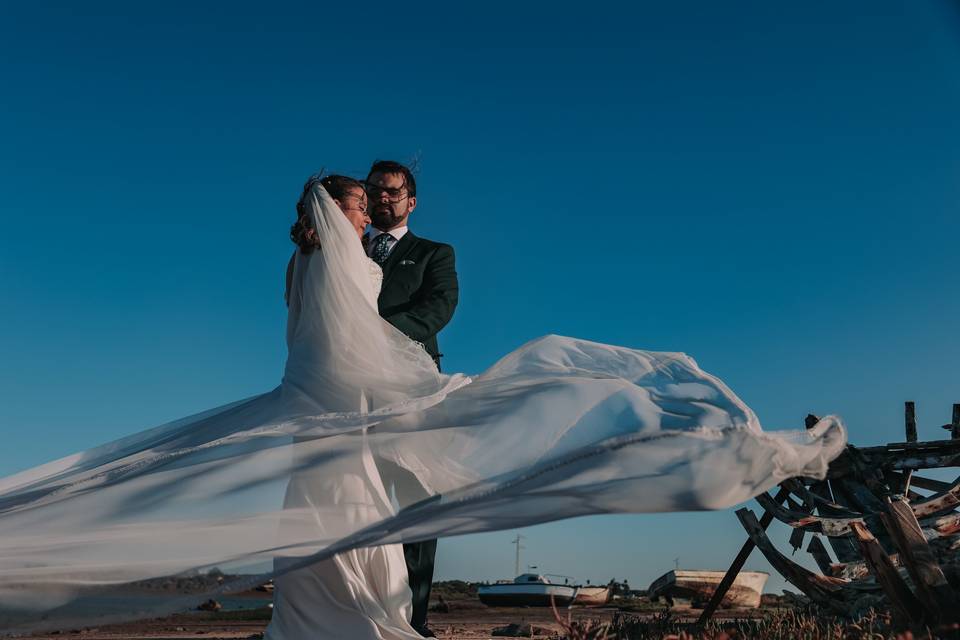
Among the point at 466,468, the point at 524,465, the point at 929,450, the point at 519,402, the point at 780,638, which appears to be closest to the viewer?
the point at 524,465

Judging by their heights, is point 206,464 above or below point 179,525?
above

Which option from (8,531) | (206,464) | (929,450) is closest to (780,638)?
(206,464)

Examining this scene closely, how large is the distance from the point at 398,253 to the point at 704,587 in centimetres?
1256

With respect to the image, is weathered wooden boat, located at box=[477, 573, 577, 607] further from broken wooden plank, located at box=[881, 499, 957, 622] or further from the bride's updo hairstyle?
the bride's updo hairstyle

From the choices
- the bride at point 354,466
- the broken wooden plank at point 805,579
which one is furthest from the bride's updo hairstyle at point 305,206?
the broken wooden plank at point 805,579

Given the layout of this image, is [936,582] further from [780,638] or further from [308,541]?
[308,541]

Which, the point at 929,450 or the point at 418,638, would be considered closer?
the point at 418,638

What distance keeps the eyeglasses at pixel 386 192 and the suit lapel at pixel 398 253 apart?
30 centimetres

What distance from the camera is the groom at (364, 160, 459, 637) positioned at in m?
6.05

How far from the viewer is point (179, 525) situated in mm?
4391

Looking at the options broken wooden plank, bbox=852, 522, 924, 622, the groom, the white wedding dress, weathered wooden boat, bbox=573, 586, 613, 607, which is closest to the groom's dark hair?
the groom

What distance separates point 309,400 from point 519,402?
1.35 meters

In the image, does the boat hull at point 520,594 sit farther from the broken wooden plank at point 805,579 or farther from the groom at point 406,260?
the groom at point 406,260

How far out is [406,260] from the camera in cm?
627
